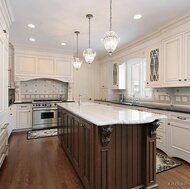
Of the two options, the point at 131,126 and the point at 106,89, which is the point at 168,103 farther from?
the point at 106,89

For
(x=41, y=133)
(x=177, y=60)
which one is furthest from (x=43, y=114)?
(x=177, y=60)

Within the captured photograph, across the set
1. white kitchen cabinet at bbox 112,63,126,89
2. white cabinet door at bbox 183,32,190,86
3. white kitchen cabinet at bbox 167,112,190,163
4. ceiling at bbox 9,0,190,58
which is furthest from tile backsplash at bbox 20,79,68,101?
white cabinet door at bbox 183,32,190,86

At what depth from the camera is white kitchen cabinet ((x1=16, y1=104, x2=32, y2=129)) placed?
4.54 meters

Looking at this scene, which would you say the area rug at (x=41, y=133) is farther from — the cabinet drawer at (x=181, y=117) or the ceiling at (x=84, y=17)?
the cabinet drawer at (x=181, y=117)

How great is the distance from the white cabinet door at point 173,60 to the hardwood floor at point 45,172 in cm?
161

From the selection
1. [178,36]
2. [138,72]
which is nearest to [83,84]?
[138,72]

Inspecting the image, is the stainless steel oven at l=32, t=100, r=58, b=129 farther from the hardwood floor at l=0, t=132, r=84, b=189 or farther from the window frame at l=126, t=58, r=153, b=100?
the window frame at l=126, t=58, r=153, b=100

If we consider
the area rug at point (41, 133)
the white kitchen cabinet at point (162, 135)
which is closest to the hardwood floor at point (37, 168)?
the area rug at point (41, 133)

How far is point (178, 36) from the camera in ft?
9.36

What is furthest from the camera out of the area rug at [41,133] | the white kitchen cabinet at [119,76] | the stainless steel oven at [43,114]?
the white kitchen cabinet at [119,76]

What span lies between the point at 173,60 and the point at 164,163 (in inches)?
79.4

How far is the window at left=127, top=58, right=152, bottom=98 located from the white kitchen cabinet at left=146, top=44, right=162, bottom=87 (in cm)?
71

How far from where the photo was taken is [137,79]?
481 cm

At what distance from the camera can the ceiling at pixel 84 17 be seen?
94.7 inches
